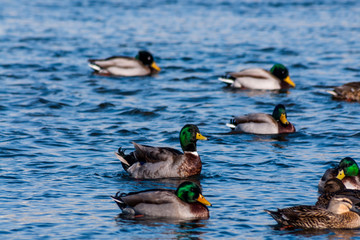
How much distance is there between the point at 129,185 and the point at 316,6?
37.9 metres

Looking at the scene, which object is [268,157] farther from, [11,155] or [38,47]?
[38,47]

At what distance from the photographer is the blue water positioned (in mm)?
12047

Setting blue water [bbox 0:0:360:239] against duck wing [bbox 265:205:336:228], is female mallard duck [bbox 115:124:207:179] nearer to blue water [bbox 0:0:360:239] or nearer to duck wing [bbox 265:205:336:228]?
blue water [bbox 0:0:360:239]

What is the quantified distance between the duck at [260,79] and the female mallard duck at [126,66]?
13.1 ft

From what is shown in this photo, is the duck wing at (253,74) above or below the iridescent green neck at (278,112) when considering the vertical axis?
above

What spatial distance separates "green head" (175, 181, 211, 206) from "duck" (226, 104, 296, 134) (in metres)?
6.74

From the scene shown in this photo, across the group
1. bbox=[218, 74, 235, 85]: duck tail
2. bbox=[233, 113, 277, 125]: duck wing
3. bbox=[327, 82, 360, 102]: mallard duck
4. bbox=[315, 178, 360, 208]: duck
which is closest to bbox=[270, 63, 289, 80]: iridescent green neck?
bbox=[218, 74, 235, 85]: duck tail

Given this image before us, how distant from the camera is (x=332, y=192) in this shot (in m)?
12.6

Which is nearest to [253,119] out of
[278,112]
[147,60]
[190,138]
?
[278,112]

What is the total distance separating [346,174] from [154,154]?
370cm

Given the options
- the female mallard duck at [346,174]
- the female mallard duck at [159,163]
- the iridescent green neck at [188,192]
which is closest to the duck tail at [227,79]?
the female mallard duck at [159,163]

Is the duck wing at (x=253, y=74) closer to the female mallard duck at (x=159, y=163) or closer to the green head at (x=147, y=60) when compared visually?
the green head at (x=147, y=60)

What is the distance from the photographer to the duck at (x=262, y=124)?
61.2ft

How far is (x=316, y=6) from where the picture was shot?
162 ft
